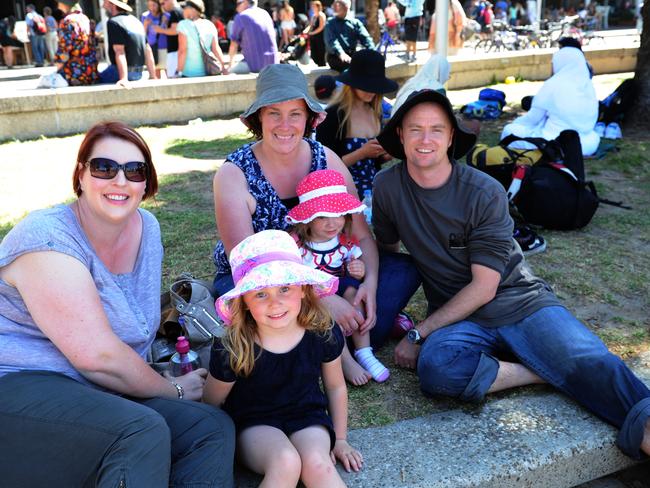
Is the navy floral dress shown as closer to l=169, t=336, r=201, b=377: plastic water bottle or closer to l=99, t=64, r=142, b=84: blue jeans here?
l=169, t=336, r=201, b=377: plastic water bottle

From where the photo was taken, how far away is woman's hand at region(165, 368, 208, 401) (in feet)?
8.06

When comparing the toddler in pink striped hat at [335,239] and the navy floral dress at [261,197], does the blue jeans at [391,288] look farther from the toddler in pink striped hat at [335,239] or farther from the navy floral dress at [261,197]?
the navy floral dress at [261,197]

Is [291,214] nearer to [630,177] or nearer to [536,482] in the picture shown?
[536,482]

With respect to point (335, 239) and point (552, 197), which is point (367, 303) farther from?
point (552, 197)

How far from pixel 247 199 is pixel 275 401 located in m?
1.07

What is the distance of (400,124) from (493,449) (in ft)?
4.65

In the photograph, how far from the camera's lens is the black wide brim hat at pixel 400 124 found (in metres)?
2.88

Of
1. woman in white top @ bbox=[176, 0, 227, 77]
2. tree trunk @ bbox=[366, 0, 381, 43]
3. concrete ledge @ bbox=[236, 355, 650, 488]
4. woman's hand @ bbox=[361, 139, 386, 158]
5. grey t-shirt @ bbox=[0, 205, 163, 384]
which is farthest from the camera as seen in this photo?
tree trunk @ bbox=[366, 0, 381, 43]

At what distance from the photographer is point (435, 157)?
2893 millimetres

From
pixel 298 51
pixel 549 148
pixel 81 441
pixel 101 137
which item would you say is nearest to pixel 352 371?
pixel 81 441

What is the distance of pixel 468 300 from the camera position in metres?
2.91

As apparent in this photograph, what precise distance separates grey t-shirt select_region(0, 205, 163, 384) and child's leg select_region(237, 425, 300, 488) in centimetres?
51

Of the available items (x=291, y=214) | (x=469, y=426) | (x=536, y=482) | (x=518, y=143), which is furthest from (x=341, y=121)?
(x=536, y=482)

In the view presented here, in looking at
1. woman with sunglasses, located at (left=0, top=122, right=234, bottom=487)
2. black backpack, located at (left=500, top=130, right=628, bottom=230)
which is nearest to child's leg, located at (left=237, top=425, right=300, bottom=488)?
woman with sunglasses, located at (left=0, top=122, right=234, bottom=487)
